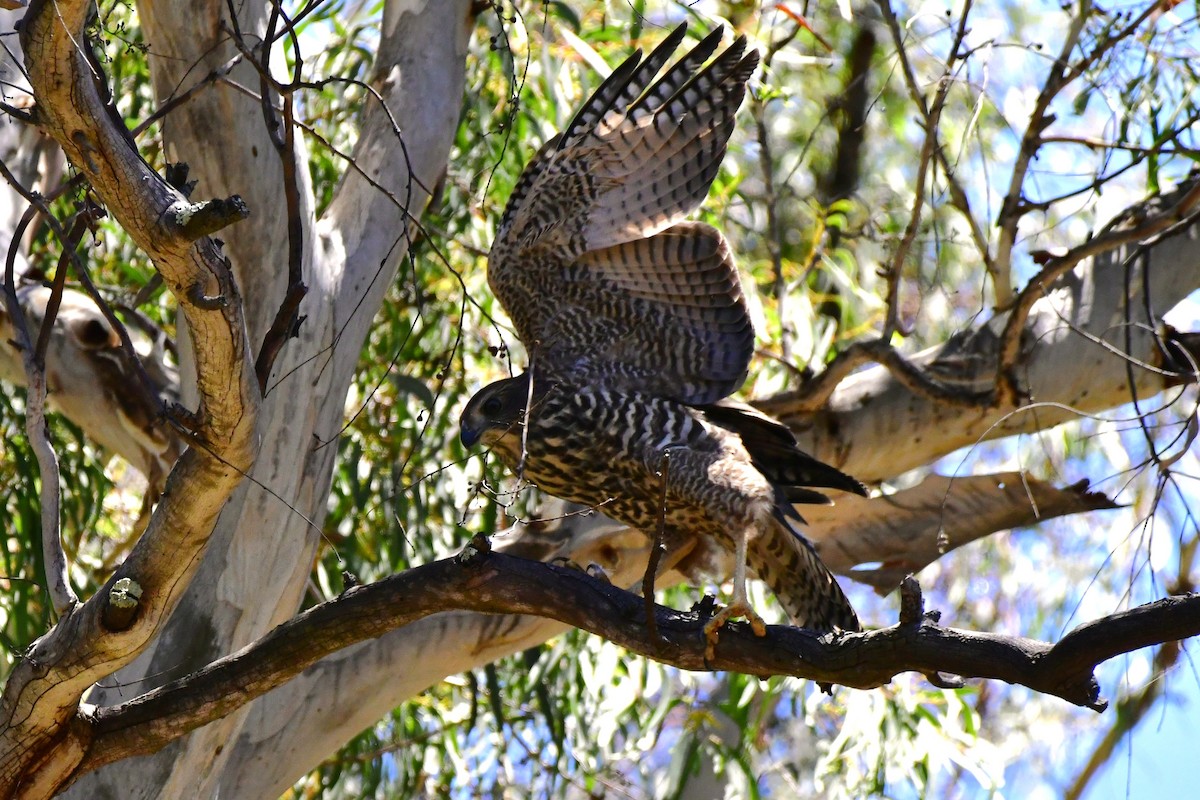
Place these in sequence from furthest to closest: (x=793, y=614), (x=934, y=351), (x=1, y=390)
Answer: (x=1, y=390)
(x=934, y=351)
(x=793, y=614)

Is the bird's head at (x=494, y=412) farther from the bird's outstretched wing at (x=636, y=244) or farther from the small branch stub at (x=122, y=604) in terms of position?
the small branch stub at (x=122, y=604)

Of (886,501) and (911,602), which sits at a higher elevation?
(886,501)

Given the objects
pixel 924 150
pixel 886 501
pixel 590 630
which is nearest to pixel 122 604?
pixel 590 630

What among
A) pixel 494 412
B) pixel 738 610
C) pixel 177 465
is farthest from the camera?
pixel 494 412

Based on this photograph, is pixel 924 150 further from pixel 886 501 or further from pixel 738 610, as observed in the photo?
pixel 738 610

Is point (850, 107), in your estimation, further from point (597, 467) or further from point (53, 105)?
point (53, 105)

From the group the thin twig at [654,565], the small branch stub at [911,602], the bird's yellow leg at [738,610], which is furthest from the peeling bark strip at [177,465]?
the small branch stub at [911,602]

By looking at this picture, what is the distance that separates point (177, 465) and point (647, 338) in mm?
1415

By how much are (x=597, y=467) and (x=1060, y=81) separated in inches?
52.3

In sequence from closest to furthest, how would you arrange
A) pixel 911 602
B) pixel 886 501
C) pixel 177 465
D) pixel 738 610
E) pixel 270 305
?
1. pixel 911 602
2. pixel 177 465
3. pixel 738 610
4. pixel 270 305
5. pixel 886 501

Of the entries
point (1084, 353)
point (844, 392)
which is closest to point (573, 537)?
point (844, 392)

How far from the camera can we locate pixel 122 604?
5.88ft

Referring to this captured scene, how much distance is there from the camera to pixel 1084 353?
10.8ft

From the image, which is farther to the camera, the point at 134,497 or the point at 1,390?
the point at 134,497
